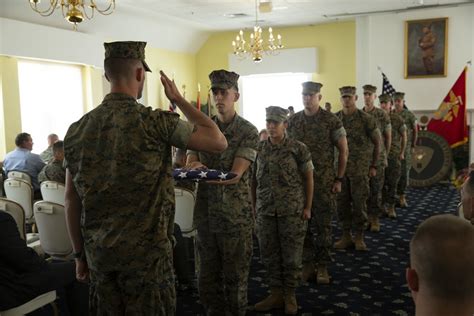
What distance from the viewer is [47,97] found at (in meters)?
8.84

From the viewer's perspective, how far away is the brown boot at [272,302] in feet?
11.2

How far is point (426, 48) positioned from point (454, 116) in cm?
152

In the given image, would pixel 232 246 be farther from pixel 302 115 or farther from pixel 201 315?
pixel 302 115

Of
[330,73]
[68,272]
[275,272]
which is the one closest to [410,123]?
[330,73]

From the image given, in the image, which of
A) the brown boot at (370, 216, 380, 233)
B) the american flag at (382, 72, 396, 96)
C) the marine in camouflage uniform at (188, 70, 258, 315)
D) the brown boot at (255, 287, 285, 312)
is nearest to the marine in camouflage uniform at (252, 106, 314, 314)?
the brown boot at (255, 287, 285, 312)

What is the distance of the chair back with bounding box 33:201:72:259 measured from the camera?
333 centimetres

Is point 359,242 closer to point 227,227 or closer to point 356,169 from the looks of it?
point 356,169

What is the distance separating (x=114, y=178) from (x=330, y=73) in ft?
33.3

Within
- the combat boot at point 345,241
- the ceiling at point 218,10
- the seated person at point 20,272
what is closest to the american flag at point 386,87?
the ceiling at point 218,10

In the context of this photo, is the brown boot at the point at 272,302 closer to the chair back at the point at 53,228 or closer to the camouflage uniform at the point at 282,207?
the camouflage uniform at the point at 282,207

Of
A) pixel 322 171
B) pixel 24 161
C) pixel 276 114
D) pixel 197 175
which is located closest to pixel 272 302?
pixel 322 171

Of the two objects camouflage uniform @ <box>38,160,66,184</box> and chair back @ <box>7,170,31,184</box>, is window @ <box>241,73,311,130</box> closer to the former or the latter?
chair back @ <box>7,170,31,184</box>

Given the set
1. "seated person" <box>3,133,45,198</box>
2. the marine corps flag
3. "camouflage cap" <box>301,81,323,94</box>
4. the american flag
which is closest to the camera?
"camouflage cap" <box>301,81,323,94</box>

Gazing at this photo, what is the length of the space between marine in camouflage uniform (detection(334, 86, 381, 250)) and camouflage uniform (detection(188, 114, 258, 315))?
7.69ft
